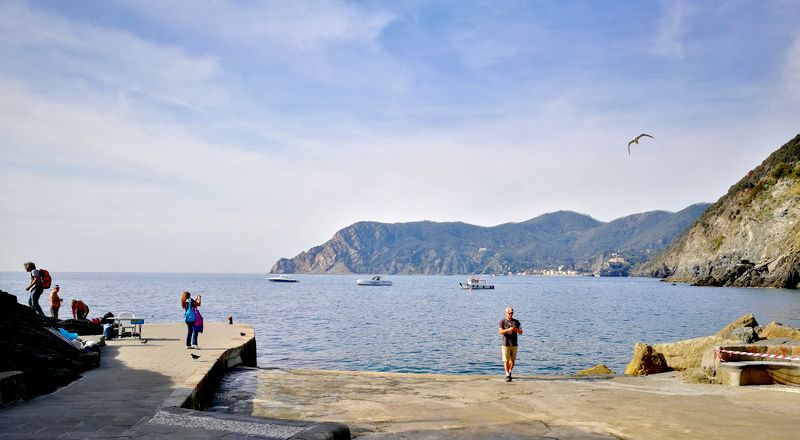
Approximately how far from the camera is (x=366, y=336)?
41.9m

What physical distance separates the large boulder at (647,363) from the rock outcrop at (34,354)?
52.2 ft

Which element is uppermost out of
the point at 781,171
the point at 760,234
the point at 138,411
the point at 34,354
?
the point at 781,171

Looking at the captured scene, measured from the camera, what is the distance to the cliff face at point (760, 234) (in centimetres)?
11600

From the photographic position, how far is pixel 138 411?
8352mm

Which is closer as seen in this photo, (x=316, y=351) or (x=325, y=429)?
(x=325, y=429)

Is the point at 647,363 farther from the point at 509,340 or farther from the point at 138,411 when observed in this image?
the point at 138,411

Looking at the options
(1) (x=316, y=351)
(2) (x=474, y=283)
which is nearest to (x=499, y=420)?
(1) (x=316, y=351)

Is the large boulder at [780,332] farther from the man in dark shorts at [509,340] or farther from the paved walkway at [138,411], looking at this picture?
the paved walkway at [138,411]

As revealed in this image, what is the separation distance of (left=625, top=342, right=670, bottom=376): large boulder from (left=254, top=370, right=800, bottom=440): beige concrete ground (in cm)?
257

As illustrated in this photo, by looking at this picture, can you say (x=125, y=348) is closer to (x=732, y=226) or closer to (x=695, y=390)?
(x=695, y=390)

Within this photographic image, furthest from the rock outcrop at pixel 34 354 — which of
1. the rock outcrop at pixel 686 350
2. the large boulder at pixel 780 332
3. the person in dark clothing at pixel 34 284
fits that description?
the large boulder at pixel 780 332

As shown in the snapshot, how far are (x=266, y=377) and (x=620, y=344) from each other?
30535 mm

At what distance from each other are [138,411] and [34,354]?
4.67 m

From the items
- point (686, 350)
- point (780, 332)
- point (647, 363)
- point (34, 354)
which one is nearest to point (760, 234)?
point (780, 332)
